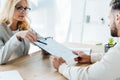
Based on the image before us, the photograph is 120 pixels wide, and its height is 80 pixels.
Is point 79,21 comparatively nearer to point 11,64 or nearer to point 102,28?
point 102,28

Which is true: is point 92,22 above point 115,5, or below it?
below

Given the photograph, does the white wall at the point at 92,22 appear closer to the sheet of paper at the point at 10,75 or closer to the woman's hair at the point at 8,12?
the woman's hair at the point at 8,12

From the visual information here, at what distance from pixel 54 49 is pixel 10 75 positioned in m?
0.40

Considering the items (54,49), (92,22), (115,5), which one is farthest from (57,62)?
(92,22)

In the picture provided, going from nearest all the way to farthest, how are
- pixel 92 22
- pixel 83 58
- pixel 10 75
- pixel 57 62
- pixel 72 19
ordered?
pixel 10 75 < pixel 57 62 < pixel 83 58 < pixel 92 22 < pixel 72 19

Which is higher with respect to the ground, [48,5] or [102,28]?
[48,5]

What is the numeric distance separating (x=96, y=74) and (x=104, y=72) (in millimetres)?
49

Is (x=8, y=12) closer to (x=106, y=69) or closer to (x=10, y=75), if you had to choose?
(x=10, y=75)

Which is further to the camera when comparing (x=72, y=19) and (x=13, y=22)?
(x=72, y=19)

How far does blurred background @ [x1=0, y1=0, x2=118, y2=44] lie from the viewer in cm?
348

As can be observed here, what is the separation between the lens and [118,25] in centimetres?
138

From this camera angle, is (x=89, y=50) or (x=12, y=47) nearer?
(x=12, y=47)

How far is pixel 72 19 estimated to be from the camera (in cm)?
368

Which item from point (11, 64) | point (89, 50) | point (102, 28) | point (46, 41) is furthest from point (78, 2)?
point (11, 64)
